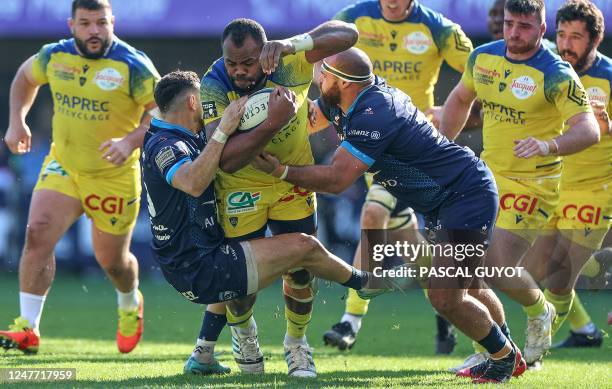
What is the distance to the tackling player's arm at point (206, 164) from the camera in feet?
23.1

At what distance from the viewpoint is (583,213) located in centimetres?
979

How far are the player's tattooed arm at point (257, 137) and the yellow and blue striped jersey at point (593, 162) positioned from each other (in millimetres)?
3324

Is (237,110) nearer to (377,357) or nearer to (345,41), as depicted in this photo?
Result: (345,41)

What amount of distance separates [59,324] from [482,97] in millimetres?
5313

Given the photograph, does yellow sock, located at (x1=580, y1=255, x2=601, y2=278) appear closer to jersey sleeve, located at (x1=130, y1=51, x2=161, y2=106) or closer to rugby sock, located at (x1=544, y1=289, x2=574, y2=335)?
rugby sock, located at (x1=544, y1=289, x2=574, y2=335)

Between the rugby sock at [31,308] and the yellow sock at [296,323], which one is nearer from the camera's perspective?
the yellow sock at [296,323]

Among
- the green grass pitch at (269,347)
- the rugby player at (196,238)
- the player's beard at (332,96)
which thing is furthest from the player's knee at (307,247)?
the player's beard at (332,96)

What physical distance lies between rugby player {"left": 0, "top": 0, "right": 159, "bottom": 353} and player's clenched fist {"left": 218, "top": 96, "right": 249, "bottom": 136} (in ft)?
8.58

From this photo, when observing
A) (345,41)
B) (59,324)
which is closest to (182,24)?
(59,324)

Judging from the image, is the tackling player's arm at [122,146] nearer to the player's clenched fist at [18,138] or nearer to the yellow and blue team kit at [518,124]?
the player's clenched fist at [18,138]

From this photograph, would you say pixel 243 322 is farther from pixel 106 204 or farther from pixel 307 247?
pixel 106 204

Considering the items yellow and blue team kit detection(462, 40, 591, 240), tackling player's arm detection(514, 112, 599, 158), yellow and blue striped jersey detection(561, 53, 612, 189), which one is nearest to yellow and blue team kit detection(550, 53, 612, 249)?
yellow and blue striped jersey detection(561, 53, 612, 189)

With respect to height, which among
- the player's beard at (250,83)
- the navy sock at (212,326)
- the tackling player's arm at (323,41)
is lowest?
the navy sock at (212,326)

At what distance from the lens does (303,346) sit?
8164 mm
